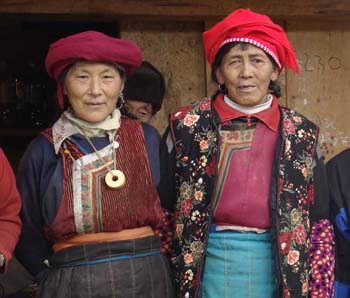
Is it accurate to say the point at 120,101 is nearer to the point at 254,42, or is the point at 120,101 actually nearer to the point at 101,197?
the point at 101,197

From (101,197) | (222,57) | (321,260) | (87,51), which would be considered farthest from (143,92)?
A: (321,260)

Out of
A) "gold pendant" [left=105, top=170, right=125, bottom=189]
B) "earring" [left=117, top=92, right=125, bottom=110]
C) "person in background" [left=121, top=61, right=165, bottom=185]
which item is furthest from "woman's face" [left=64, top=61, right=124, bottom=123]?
"person in background" [left=121, top=61, right=165, bottom=185]

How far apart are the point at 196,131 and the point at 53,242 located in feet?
2.29

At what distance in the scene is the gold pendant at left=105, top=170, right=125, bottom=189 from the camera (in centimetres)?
251

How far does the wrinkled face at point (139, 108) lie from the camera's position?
11.3 ft

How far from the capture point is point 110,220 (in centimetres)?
250

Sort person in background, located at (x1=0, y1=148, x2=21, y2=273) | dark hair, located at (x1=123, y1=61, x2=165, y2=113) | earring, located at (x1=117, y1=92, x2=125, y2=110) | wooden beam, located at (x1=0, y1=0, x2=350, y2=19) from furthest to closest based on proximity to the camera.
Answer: wooden beam, located at (x1=0, y1=0, x2=350, y2=19)
dark hair, located at (x1=123, y1=61, x2=165, y2=113)
earring, located at (x1=117, y1=92, x2=125, y2=110)
person in background, located at (x1=0, y1=148, x2=21, y2=273)

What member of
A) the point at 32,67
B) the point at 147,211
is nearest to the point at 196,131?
the point at 147,211

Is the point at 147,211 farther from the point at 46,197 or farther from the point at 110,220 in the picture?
the point at 46,197

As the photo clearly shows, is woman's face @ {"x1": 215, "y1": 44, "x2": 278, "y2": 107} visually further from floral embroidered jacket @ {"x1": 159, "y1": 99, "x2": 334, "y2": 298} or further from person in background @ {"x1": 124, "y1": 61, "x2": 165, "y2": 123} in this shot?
person in background @ {"x1": 124, "y1": 61, "x2": 165, "y2": 123}

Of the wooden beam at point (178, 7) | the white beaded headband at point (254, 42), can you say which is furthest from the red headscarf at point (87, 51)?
the wooden beam at point (178, 7)

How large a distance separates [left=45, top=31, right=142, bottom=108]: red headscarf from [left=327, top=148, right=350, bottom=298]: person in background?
957 mm

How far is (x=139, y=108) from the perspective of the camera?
3.45m

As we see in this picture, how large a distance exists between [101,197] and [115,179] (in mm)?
84
